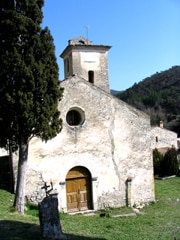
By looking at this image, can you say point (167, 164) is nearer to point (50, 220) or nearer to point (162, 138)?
point (162, 138)

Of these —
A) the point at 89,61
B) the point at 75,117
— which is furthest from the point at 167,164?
the point at 75,117

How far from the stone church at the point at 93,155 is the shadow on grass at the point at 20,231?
4.25 metres

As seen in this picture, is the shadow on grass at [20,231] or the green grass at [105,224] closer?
the shadow on grass at [20,231]

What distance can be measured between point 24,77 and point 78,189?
655 centimetres

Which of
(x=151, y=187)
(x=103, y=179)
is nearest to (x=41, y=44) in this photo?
(x=103, y=179)

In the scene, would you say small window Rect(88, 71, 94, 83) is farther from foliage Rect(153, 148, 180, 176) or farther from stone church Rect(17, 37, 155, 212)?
foliage Rect(153, 148, 180, 176)

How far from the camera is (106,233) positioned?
10.2 m

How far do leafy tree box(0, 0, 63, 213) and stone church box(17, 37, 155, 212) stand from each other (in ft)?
7.03

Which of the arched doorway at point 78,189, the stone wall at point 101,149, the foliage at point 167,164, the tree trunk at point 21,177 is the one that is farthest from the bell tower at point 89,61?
the foliage at point 167,164

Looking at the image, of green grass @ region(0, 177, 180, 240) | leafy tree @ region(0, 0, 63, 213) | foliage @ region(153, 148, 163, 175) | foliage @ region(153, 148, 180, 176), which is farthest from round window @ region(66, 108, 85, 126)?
foliage @ region(153, 148, 163, 175)

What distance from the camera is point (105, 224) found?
11734 millimetres

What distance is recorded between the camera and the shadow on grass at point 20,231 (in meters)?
7.84

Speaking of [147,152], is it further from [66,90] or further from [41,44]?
[41,44]

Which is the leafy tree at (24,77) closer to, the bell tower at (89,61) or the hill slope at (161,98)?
the bell tower at (89,61)
